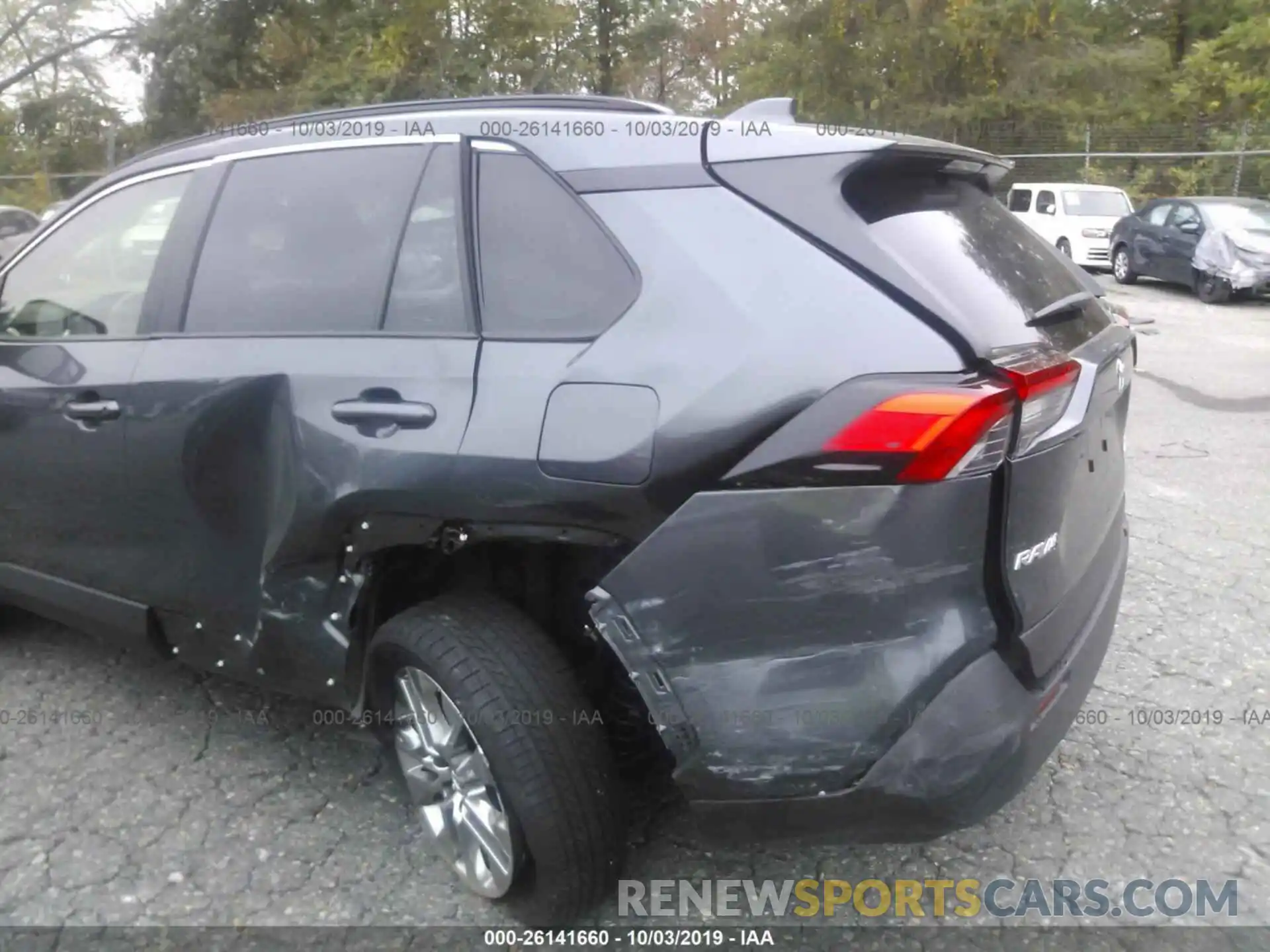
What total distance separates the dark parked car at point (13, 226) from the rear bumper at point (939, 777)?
25.5ft

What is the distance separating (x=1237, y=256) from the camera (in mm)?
13641

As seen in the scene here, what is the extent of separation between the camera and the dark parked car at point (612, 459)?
1.95 metres

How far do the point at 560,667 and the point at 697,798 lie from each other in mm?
433

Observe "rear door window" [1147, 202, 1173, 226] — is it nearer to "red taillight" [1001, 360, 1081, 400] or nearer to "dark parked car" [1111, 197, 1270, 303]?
"dark parked car" [1111, 197, 1270, 303]

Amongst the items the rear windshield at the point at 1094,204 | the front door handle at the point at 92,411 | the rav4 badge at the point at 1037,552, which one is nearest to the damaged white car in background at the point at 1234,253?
the rear windshield at the point at 1094,204

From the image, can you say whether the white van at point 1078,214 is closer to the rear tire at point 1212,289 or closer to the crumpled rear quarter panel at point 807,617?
the rear tire at point 1212,289

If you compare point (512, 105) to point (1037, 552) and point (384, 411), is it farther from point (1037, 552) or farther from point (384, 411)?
point (1037, 552)

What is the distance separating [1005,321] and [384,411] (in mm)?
1340

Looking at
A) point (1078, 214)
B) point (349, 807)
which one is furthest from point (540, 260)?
point (1078, 214)

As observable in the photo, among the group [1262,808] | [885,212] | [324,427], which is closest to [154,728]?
[324,427]

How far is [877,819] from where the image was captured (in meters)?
2.03

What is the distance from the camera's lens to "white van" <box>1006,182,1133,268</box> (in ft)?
59.2

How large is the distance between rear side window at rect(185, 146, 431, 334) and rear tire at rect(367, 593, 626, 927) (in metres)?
0.77

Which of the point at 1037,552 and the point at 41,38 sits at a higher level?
the point at 41,38
